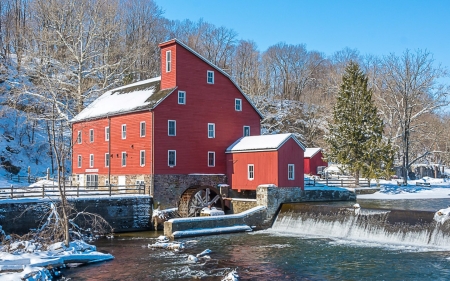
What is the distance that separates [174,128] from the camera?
101 ft

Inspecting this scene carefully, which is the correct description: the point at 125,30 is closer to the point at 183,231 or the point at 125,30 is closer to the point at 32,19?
the point at 32,19

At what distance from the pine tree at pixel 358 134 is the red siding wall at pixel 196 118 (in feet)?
37.3

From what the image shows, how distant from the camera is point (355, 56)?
96.3 meters

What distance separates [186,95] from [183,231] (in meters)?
10.6

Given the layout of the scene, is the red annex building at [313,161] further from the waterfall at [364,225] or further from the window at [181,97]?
the waterfall at [364,225]

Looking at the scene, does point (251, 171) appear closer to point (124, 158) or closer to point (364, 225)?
point (124, 158)

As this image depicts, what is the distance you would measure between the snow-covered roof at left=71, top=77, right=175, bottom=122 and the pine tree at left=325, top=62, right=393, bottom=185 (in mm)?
16883

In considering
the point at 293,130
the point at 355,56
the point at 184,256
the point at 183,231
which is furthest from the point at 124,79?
the point at 355,56

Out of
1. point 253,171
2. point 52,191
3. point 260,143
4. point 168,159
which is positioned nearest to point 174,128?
point 168,159

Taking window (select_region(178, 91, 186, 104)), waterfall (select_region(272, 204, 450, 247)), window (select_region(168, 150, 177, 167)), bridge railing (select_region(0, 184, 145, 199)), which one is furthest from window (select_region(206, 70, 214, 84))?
waterfall (select_region(272, 204, 450, 247))

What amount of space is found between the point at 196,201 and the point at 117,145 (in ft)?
24.5

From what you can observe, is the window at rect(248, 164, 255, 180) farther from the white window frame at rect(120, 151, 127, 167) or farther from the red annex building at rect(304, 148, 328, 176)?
the red annex building at rect(304, 148, 328, 176)

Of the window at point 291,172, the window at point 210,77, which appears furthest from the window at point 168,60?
the window at point 291,172

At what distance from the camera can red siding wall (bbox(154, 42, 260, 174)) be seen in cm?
3048
